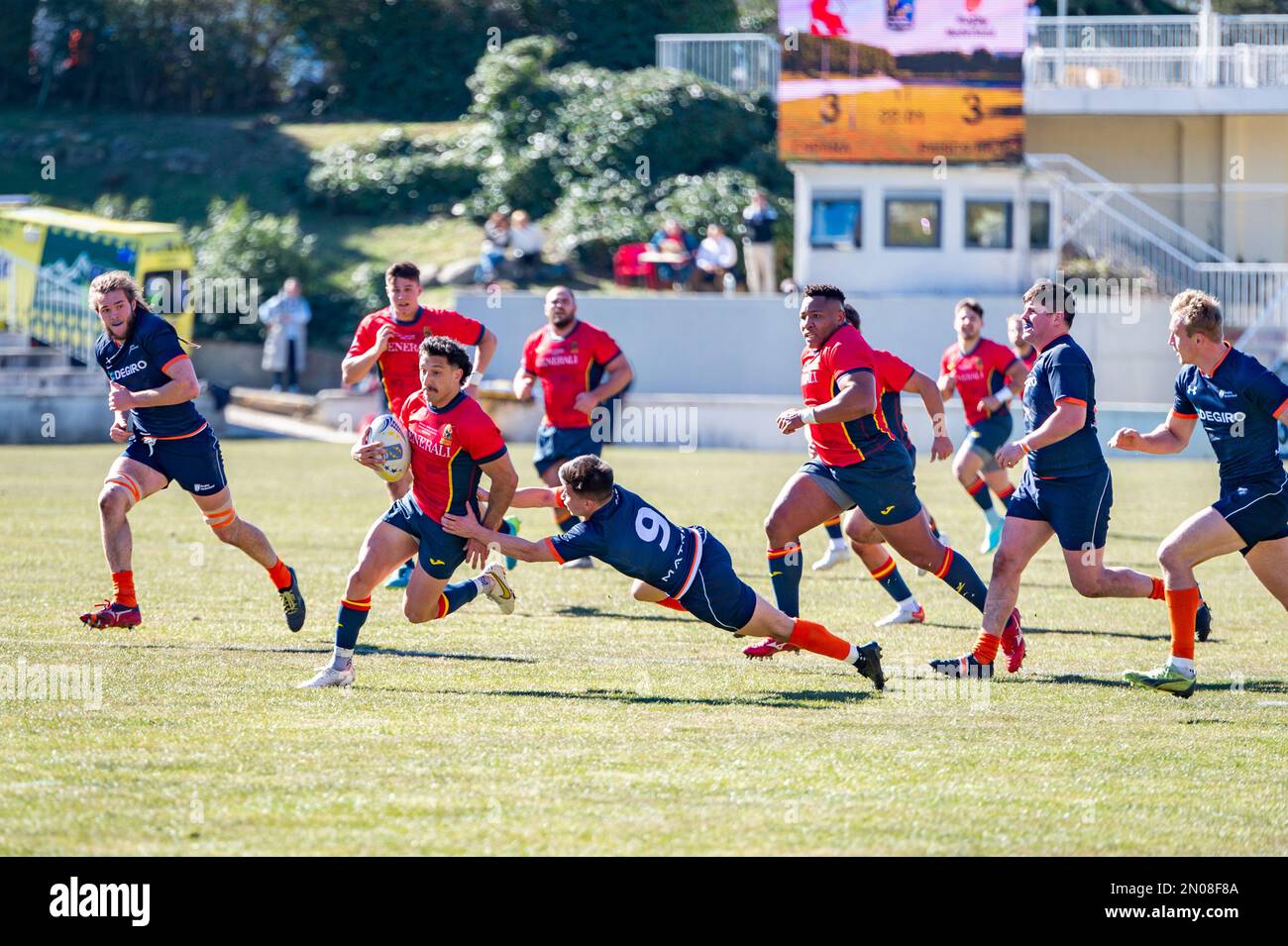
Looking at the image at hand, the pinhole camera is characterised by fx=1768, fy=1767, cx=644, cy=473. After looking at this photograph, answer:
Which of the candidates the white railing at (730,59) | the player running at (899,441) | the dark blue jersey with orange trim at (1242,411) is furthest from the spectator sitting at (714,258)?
the dark blue jersey with orange trim at (1242,411)

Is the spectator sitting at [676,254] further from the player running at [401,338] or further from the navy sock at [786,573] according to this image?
the navy sock at [786,573]

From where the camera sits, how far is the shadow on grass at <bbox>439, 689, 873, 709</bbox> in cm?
853

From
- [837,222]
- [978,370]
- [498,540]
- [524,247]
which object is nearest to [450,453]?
[498,540]

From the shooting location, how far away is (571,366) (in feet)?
42.8

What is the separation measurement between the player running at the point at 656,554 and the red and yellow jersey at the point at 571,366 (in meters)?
4.24

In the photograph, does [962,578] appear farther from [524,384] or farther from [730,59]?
[730,59]

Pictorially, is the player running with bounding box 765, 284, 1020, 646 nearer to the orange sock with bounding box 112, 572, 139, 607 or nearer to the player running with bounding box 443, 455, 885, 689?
the player running with bounding box 443, 455, 885, 689

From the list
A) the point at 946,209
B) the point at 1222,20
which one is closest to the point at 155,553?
the point at 946,209

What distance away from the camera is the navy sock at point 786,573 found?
1004 cm

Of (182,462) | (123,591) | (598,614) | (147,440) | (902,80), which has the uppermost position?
(902,80)

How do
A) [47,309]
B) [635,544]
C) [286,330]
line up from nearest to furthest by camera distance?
[635,544] → [47,309] → [286,330]

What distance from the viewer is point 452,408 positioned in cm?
897

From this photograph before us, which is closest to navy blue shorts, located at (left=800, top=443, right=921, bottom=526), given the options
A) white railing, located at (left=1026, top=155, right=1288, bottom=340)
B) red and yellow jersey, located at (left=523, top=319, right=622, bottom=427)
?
red and yellow jersey, located at (left=523, top=319, right=622, bottom=427)

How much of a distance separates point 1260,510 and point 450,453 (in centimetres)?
398
